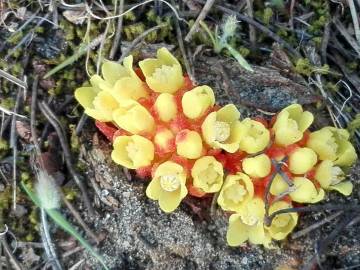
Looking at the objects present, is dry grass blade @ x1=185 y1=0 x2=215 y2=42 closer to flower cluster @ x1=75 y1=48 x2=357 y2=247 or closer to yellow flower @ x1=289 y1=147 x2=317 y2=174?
flower cluster @ x1=75 y1=48 x2=357 y2=247

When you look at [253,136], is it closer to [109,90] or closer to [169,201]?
[169,201]

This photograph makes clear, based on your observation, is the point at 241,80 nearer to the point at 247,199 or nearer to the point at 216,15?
the point at 216,15

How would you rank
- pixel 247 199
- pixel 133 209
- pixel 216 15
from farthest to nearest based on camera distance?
pixel 216 15
pixel 133 209
pixel 247 199

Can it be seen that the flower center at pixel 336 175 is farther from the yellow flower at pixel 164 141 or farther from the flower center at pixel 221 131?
the yellow flower at pixel 164 141

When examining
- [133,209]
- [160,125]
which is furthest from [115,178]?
[160,125]

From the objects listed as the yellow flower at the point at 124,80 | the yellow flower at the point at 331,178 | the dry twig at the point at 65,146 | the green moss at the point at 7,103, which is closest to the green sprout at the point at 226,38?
the yellow flower at the point at 124,80

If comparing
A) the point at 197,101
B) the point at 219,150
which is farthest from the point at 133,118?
the point at 219,150
